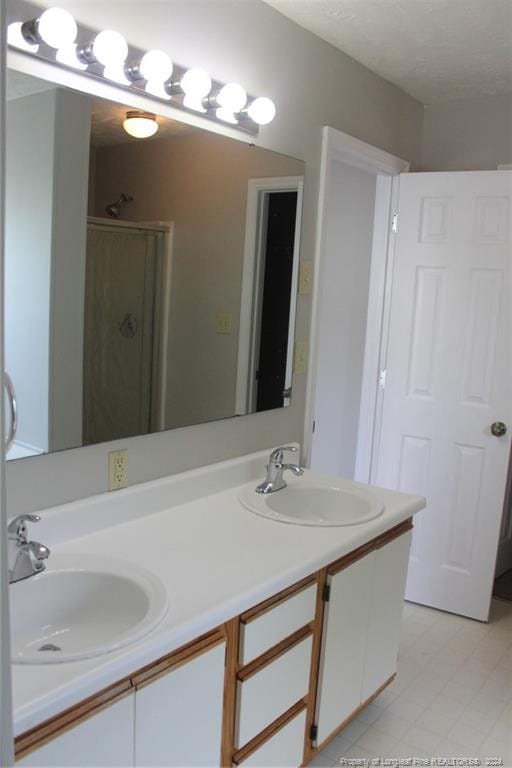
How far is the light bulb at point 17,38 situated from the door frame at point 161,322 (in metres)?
0.55

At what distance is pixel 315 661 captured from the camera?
5.97 ft

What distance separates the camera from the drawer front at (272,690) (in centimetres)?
156

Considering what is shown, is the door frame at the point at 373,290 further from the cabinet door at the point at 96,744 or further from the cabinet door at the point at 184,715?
the cabinet door at the point at 96,744

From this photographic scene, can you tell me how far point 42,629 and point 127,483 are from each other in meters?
0.51

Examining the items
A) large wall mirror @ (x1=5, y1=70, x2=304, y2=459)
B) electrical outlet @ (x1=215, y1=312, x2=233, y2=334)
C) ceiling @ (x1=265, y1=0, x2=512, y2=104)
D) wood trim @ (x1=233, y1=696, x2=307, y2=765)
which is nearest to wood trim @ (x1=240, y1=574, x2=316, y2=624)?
wood trim @ (x1=233, y1=696, x2=307, y2=765)

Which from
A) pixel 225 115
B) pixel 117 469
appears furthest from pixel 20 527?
pixel 225 115

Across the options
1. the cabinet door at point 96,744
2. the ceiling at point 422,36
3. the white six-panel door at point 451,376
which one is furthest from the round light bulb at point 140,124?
the white six-panel door at point 451,376

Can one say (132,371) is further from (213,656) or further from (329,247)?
(329,247)

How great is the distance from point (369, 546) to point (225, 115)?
1.40 meters

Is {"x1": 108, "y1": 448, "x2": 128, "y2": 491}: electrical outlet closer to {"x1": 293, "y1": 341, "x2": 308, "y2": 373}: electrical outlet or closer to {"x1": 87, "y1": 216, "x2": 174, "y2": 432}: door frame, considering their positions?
{"x1": 87, "y1": 216, "x2": 174, "y2": 432}: door frame

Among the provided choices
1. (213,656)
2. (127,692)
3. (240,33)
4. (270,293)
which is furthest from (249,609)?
(240,33)

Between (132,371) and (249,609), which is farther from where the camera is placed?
(132,371)

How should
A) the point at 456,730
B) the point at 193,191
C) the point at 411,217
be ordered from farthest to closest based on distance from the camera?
the point at 411,217 → the point at 456,730 → the point at 193,191

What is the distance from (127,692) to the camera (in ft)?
4.03
